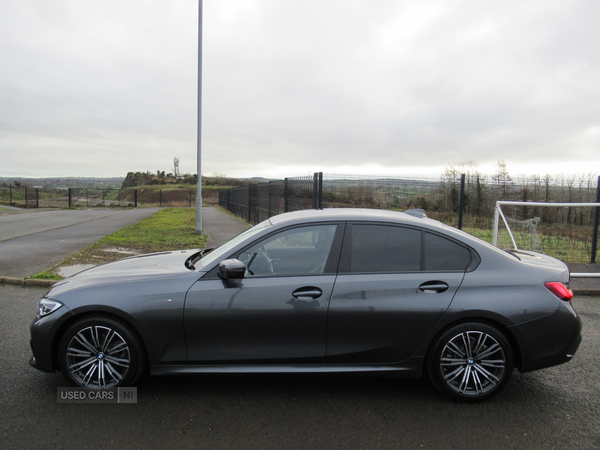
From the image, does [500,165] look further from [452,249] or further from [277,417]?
[277,417]

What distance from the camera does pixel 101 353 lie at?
133 inches

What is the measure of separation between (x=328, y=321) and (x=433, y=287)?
0.90m

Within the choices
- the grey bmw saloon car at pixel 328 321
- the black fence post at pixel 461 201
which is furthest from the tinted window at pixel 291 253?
the black fence post at pixel 461 201

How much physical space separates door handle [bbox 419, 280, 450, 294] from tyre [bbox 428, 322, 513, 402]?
0.32 metres

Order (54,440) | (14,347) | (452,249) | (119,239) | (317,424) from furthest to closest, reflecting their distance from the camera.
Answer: (119,239) → (14,347) → (452,249) → (317,424) → (54,440)

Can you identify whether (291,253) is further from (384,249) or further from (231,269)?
(384,249)

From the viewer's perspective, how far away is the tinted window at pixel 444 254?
3.47 meters

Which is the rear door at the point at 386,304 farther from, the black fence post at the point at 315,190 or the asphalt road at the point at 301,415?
the black fence post at the point at 315,190

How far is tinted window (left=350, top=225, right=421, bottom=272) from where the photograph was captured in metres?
3.45

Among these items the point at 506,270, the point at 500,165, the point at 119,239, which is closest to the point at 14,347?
the point at 506,270

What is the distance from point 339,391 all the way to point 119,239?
1128 cm

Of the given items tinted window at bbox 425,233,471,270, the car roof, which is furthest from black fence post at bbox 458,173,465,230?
tinted window at bbox 425,233,471,270

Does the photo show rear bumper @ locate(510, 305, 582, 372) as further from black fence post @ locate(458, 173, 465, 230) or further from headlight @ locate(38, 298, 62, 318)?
black fence post @ locate(458, 173, 465, 230)

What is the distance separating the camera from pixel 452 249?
→ 352cm
